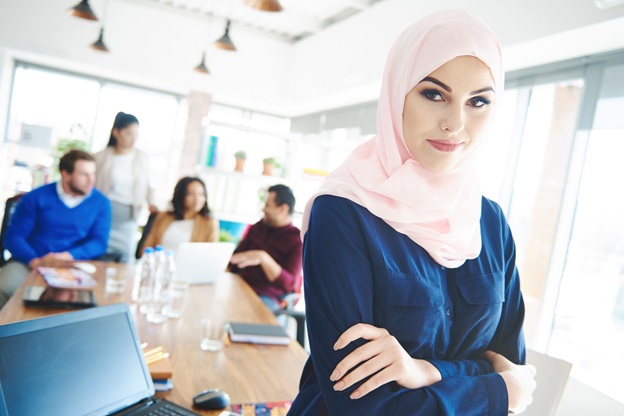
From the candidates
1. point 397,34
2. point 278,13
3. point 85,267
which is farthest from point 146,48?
point 85,267

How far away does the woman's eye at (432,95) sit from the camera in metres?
0.97

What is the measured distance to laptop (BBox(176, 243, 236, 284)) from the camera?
8.11 ft

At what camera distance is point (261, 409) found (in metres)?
1.34

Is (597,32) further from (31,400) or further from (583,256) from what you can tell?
(31,400)

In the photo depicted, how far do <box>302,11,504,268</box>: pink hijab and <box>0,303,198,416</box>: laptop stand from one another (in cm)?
55

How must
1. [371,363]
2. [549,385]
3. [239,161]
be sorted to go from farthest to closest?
[239,161]
[549,385]
[371,363]

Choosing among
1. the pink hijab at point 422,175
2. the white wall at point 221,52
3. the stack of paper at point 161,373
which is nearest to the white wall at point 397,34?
the white wall at point 221,52

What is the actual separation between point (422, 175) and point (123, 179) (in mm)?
3255

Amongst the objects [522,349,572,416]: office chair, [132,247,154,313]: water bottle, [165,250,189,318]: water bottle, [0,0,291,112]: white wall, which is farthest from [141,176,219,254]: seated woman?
[0,0,291,112]: white wall

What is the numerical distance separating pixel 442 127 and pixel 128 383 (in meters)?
0.94

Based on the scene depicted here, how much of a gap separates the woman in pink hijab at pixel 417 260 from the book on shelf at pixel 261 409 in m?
0.34

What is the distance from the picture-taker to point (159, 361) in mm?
1409

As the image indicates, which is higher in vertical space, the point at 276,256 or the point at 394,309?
the point at 394,309

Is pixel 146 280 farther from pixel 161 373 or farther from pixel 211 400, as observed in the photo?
pixel 211 400
